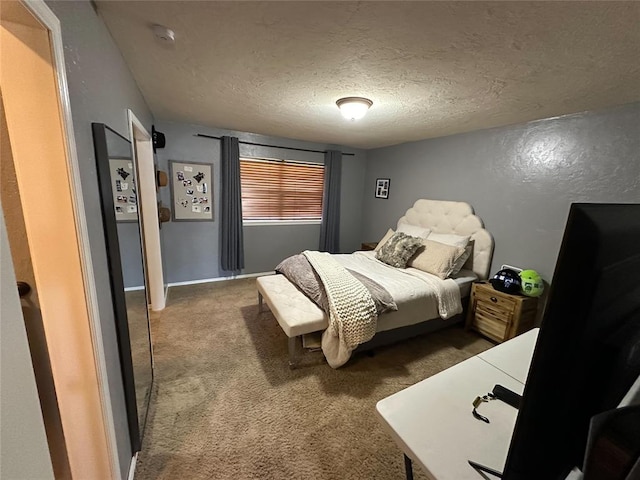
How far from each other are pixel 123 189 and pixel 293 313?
4.58 ft

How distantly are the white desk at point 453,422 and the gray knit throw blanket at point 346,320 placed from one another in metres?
1.01

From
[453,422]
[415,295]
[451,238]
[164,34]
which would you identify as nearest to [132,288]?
[164,34]

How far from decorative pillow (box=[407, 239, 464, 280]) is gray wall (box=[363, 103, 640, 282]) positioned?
502mm

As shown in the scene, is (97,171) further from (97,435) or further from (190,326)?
(190,326)

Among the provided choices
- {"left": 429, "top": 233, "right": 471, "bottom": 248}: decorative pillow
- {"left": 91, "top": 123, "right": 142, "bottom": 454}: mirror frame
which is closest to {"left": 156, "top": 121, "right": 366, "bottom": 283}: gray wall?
{"left": 429, "top": 233, "right": 471, "bottom": 248}: decorative pillow

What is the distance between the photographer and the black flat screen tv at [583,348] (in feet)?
1.11

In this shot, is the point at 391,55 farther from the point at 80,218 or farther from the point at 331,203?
the point at 331,203

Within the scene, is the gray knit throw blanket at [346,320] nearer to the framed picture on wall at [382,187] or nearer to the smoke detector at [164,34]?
the smoke detector at [164,34]

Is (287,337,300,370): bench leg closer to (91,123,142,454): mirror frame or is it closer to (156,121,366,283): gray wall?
(91,123,142,454): mirror frame

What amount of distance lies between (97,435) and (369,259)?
2856 mm

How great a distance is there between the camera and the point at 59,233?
878mm

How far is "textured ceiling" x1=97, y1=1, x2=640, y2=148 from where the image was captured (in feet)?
3.59

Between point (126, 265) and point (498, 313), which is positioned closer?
point (126, 265)

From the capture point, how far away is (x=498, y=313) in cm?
252
